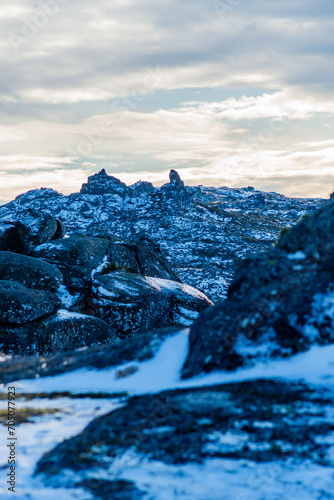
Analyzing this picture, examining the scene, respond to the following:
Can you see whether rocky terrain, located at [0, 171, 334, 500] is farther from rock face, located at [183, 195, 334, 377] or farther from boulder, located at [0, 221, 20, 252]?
boulder, located at [0, 221, 20, 252]

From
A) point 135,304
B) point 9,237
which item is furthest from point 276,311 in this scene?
point 9,237

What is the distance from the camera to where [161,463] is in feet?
17.3

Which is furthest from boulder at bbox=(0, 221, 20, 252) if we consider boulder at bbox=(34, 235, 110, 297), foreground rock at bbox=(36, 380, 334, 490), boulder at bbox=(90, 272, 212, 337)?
foreground rock at bbox=(36, 380, 334, 490)

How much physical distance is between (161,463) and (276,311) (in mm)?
3838

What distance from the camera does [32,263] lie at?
80.4 ft

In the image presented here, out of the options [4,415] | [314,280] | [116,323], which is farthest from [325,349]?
[116,323]

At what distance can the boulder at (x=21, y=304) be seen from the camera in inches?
789

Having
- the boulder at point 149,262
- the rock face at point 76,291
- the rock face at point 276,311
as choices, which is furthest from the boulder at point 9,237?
the rock face at point 276,311

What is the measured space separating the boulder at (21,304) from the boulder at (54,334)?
1.44ft

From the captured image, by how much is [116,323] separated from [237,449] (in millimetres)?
21198

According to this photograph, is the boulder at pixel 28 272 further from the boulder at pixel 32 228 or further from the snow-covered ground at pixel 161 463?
the snow-covered ground at pixel 161 463

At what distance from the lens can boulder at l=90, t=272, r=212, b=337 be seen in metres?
26.2

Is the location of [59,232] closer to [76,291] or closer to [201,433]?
[76,291]

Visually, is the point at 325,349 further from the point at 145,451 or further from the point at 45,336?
the point at 45,336
